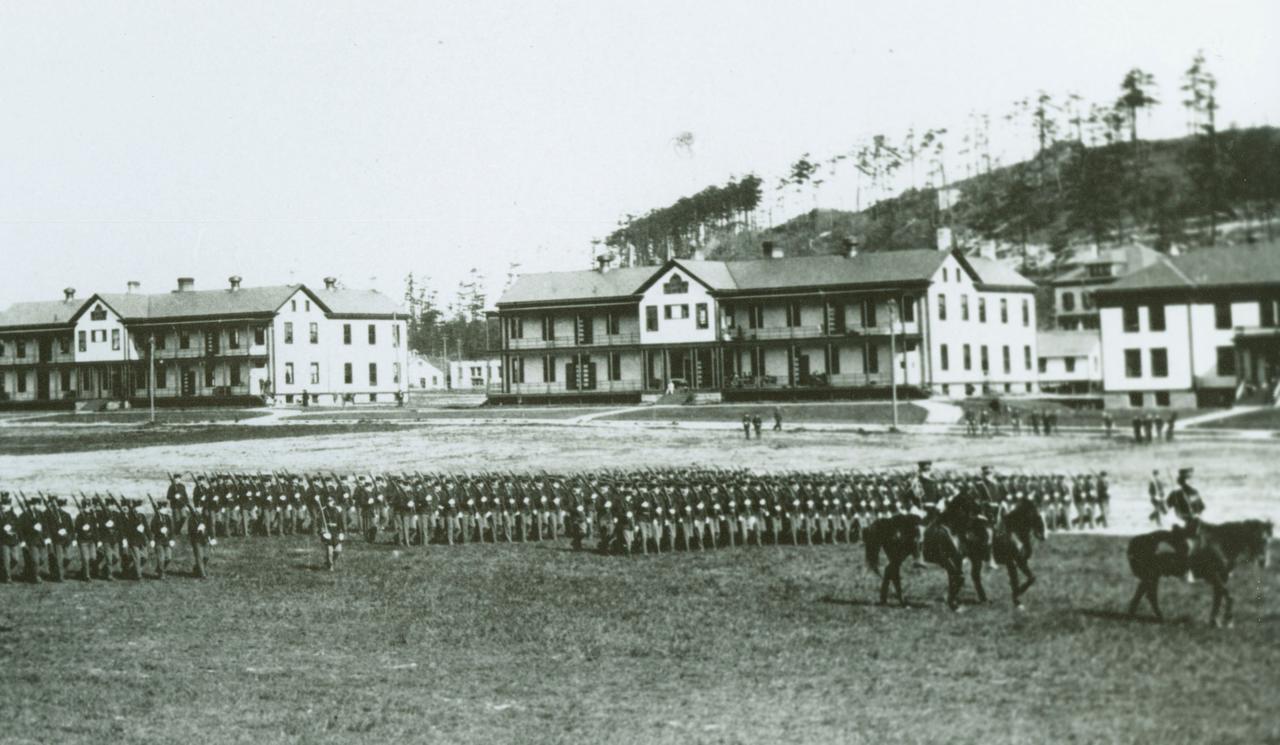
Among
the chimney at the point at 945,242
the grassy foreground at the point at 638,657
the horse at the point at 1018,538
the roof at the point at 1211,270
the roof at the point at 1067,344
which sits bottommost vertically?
the grassy foreground at the point at 638,657

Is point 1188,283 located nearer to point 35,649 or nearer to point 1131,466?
point 1131,466

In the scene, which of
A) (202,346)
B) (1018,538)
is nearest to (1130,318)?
(1018,538)

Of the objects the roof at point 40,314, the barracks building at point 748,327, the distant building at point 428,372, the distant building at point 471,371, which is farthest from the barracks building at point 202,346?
the distant building at point 471,371

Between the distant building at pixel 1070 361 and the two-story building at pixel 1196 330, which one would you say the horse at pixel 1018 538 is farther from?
the two-story building at pixel 1196 330

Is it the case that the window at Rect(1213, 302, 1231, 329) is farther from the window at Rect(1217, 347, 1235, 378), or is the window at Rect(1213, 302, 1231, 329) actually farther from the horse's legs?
the horse's legs

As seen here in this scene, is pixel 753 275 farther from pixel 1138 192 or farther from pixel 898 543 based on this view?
pixel 1138 192

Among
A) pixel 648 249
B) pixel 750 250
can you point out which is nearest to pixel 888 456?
pixel 648 249
